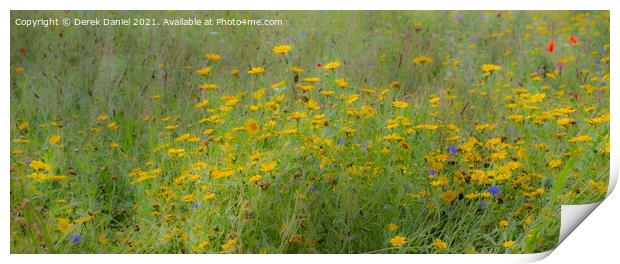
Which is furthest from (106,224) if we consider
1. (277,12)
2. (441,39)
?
(441,39)

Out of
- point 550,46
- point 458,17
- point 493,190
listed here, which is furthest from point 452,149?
point 550,46

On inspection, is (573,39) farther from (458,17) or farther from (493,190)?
(493,190)

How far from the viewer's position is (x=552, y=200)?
325 cm

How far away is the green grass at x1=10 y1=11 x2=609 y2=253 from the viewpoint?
317 centimetres

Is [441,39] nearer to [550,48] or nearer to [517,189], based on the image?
[550,48]

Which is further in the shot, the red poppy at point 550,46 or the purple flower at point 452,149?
the red poppy at point 550,46

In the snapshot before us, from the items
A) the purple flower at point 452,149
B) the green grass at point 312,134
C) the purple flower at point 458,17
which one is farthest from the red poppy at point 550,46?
the purple flower at point 452,149

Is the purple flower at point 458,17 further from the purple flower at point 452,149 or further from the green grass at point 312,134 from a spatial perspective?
the purple flower at point 452,149

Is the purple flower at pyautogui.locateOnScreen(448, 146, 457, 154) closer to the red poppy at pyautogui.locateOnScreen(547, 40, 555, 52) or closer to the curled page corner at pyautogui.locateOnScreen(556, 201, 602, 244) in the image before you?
the curled page corner at pyautogui.locateOnScreen(556, 201, 602, 244)

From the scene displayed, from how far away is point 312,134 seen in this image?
3326 millimetres

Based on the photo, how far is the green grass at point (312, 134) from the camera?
10.4 ft

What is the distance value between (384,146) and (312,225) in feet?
1.43

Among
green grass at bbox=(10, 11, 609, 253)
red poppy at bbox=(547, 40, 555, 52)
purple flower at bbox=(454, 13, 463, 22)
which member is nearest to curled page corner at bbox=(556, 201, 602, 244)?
green grass at bbox=(10, 11, 609, 253)
